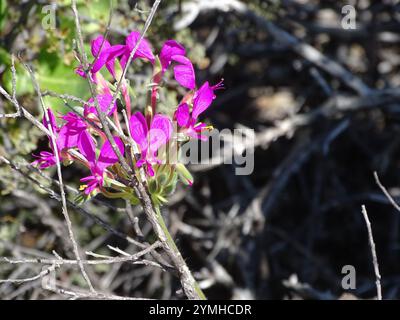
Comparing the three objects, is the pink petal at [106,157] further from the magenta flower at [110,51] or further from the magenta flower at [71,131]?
the magenta flower at [110,51]

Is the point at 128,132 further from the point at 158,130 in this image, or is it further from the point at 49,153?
the point at 49,153

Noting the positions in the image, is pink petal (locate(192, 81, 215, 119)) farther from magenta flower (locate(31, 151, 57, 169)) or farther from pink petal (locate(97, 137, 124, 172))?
magenta flower (locate(31, 151, 57, 169))

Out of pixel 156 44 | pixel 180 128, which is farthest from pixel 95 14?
pixel 180 128
